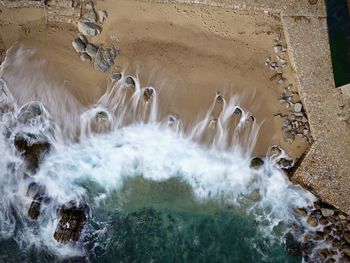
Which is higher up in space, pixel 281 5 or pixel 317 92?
pixel 281 5

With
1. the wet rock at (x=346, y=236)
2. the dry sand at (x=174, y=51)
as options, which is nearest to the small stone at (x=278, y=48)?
the dry sand at (x=174, y=51)

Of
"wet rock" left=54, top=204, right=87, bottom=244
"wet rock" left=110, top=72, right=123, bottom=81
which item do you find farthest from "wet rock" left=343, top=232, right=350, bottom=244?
"wet rock" left=110, top=72, right=123, bottom=81

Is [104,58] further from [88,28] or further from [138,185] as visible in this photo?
[138,185]

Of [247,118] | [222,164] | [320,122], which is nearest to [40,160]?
[222,164]

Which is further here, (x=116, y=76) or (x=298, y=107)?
(x=298, y=107)

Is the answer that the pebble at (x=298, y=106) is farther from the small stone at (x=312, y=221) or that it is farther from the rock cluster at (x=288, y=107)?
the small stone at (x=312, y=221)

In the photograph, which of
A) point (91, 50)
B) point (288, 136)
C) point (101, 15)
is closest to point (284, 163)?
point (288, 136)

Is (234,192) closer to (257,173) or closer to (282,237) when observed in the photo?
(257,173)
